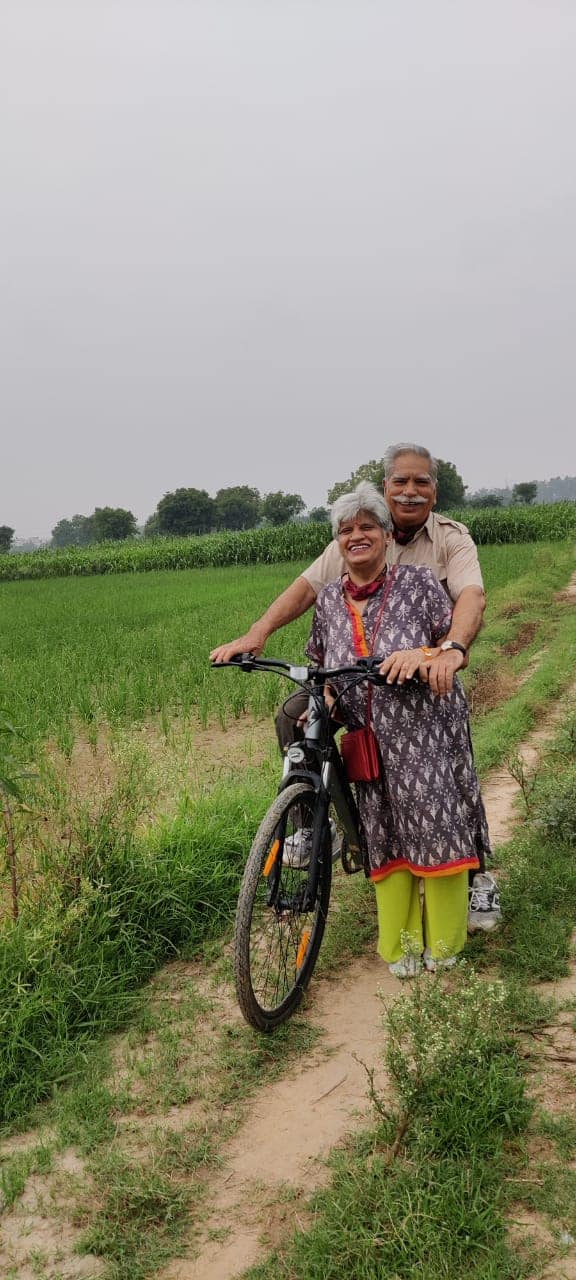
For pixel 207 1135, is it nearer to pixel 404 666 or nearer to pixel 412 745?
pixel 412 745

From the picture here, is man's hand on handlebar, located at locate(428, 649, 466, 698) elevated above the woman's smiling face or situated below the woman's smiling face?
below

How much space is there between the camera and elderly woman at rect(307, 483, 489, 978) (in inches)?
125

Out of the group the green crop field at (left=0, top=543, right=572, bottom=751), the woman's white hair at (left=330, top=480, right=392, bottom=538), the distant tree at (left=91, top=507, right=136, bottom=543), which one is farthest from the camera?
the distant tree at (left=91, top=507, right=136, bottom=543)

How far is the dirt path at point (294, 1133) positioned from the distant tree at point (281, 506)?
73007mm

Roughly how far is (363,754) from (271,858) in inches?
20.1

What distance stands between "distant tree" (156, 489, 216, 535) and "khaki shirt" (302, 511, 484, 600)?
67.7 m

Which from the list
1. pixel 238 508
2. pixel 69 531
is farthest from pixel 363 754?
pixel 69 531

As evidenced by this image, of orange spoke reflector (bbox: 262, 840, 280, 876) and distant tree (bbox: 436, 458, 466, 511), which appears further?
distant tree (bbox: 436, 458, 466, 511)

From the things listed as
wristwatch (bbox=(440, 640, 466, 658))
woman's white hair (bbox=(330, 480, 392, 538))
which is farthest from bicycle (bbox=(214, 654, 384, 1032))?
woman's white hair (bbox=(330, 480, 392, 538))

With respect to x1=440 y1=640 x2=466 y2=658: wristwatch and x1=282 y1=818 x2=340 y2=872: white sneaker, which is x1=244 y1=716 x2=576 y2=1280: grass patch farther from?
x1=440 y1=640 x2=466 y2=658: wristwatch

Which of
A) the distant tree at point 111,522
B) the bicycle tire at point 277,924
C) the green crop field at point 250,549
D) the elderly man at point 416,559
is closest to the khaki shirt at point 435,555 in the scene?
the elderly man at point 416,559

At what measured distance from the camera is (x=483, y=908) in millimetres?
3574

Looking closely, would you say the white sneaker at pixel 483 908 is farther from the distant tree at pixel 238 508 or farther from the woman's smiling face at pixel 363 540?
the distant tree at pixel 238 508

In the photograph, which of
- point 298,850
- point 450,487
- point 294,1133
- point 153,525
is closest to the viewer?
point 294,1133
